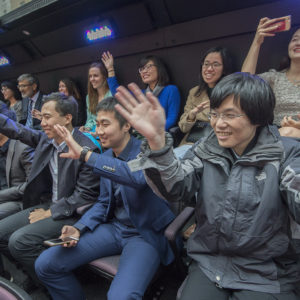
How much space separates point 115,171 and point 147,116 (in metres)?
0.37

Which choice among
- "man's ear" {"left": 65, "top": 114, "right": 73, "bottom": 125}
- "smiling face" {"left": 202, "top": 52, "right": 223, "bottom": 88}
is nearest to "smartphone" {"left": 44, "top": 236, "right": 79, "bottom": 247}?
"man's ear" {"left": 65, "top": 114, "right": 73, "bottom": 125}

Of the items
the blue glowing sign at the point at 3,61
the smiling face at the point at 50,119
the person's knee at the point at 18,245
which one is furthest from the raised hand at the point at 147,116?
the blue glowing sign at the point at 3,61

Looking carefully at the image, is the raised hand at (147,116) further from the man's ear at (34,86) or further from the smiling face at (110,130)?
the man's ear at (34,86)

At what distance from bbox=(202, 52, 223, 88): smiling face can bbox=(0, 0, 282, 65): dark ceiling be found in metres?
0.50

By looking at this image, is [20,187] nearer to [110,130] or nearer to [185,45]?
[110,130]

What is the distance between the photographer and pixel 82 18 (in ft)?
10.0

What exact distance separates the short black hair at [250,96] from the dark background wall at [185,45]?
1.43m

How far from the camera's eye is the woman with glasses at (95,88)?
9.77 ft

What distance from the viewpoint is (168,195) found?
0.93 metres

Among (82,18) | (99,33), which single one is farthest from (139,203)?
(82,18)

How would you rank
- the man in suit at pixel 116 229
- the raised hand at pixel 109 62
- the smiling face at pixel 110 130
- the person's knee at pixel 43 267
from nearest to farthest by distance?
1. the man in suit at pixel 116 229
2. the person's knee at pixel 43 267
3. the smiling face at pixel 110 130
4. the raised hand at pixel 109 62

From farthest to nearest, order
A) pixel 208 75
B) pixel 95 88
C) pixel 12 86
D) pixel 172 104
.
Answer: pixel 12 86
pixel 95 88
pixel 172 104
pixel 208 75

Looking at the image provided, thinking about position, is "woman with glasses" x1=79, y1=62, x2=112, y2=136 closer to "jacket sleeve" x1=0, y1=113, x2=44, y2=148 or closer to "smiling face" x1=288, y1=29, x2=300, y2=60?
"jacket sleeve" x1=0, y1=113, x2=44, y2=148

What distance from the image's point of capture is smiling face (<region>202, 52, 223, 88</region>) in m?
2.07
